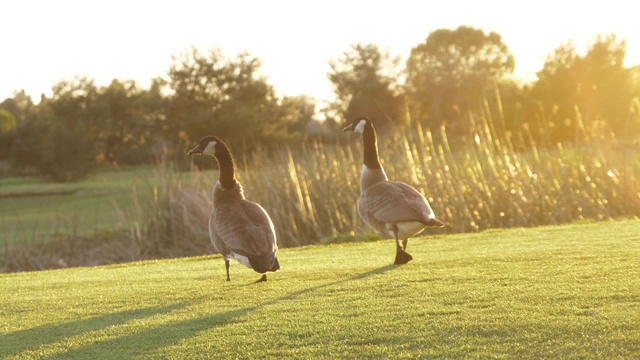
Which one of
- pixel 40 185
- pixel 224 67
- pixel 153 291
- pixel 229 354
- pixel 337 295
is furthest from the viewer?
pixel 224 67

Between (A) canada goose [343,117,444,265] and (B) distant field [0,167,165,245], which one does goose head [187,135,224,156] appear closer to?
(A) canada goose [343,117,444,265]

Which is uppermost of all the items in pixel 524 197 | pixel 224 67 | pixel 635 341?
pixel 224 67

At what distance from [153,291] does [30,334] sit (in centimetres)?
173

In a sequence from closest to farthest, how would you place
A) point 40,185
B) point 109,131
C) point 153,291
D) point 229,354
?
point 229,354
point 153,291
point 40,185
point 109,131

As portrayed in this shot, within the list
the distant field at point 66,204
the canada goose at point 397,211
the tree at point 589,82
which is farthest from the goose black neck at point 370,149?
the tree at point 589,82

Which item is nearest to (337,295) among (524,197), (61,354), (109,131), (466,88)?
(61,354)

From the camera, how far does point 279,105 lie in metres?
54.1

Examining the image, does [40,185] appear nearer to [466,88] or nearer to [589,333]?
[466,88]

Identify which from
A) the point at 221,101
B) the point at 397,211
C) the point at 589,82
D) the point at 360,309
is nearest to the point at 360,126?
the point at 397,211

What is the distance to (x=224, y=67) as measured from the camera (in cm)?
5425

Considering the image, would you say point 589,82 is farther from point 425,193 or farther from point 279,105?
point 425,193

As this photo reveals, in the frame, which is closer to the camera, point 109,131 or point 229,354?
point 229,354

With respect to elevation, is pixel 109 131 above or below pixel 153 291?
above

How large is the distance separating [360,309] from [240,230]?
197cm
